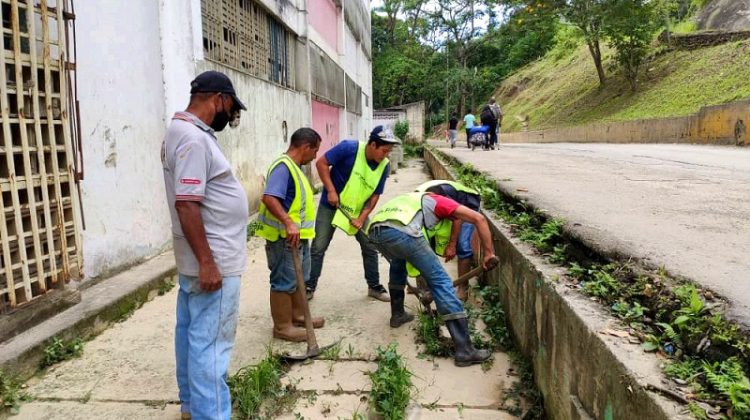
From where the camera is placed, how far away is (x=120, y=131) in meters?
4.96

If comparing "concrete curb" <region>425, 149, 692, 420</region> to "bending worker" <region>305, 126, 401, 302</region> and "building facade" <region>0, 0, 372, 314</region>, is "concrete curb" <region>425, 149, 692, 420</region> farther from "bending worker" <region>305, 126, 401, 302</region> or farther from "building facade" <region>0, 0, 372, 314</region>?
"building facade" <region>0, 0, 372, 314</region>

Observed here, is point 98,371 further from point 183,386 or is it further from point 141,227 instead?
point 141,227

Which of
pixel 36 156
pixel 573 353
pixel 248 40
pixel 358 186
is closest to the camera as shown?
pixel 573 353

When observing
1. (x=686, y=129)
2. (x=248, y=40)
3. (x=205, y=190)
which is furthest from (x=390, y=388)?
(x=686, y=129)

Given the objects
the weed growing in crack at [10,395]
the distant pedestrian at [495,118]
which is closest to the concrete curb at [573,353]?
the weed growing in crack at [10,395]

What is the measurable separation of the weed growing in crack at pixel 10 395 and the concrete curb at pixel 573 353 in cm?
286

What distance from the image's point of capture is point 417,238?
3533 millimetres

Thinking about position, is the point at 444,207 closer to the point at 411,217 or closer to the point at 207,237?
the point at 411,217

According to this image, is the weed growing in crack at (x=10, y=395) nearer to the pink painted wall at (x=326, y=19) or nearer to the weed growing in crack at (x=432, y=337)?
the weed growing in crack at (x=432, y=337)

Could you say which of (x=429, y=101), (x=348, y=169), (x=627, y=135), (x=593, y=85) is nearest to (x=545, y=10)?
(x=593, y=85)

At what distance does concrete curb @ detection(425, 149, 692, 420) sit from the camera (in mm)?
1775

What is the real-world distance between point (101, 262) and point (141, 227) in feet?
2.18

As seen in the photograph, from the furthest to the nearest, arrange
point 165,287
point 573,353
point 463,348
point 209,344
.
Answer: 1. point 165,287
2. point 463,348
3. point 209,344
4. point 573,353

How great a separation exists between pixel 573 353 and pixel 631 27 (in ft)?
70.0
